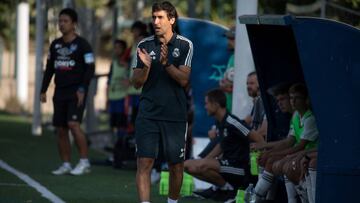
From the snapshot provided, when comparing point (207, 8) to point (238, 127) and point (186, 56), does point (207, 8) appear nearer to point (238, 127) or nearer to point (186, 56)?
point (238, 127)

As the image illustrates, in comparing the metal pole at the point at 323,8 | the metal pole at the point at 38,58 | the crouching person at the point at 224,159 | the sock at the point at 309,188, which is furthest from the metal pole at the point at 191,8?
the sock at the point at 309,188

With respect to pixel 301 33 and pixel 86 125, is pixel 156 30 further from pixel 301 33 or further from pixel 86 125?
pixel 86 125

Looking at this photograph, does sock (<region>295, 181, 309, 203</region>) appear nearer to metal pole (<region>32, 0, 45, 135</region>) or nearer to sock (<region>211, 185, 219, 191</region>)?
sock (<region>211, 185, 219, 191</region>)

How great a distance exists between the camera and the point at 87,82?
46.1ft

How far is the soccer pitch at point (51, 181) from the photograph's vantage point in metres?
11.5

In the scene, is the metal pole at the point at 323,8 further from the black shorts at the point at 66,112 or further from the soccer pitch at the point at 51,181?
A: the black shorts at the point at 66,112

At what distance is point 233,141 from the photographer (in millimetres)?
11547

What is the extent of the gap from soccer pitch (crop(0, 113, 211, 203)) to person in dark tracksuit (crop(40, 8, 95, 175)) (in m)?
0.45

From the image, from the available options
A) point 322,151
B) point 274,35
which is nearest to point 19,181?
point 274,35

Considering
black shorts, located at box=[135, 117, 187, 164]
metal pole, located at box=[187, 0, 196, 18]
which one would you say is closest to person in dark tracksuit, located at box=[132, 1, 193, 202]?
black shorts, located at box=[135, 117, 187, 164]

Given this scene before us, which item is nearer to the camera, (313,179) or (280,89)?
(313,179)

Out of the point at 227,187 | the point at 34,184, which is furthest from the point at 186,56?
the point at 34,184

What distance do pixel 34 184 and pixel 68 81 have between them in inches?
69.9

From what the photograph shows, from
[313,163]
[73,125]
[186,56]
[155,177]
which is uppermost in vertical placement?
[186,56]
